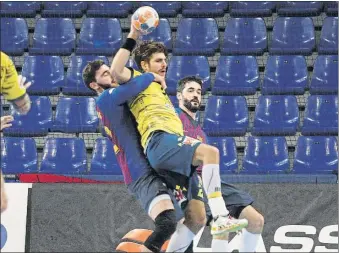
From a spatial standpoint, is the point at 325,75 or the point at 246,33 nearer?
the point at 325,75

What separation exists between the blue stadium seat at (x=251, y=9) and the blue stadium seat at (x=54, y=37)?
224 centimetres

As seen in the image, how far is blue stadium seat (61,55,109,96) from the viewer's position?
1098cm

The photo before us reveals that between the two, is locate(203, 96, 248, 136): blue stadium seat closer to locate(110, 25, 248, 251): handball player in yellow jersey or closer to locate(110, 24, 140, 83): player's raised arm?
locate(110, 25, 248, 251): handball player in yellow jersey

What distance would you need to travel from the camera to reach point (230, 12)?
12.0 metres

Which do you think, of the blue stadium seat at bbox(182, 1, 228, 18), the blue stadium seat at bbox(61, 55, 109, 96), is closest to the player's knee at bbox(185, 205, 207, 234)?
the blue stadium seat at bbox(61, 55, 109, 96)

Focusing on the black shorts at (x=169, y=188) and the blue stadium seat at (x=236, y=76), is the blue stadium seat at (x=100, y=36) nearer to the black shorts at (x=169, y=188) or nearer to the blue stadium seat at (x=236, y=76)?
the blue stadium seat at (x=236, y=76)

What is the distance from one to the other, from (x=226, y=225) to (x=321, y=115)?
4777 millimetres

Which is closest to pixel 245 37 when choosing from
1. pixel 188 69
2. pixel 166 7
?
pixel 188 69

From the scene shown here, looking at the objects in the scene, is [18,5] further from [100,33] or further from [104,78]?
[104,78]

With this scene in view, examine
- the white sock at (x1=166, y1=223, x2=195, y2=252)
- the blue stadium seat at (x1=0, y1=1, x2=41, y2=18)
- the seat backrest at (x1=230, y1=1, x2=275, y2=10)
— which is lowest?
the white sock at (x1=166, y1=223, x2=195, y2=252)

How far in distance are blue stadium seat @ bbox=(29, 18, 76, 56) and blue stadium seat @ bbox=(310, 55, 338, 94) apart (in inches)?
127

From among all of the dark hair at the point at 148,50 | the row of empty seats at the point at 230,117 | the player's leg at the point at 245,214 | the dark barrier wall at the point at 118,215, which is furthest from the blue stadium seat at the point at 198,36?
the dark hair at the point at 148,50

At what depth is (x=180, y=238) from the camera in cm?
701

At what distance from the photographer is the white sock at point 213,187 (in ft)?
20.7
